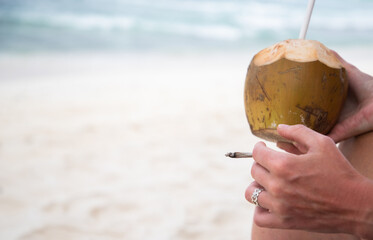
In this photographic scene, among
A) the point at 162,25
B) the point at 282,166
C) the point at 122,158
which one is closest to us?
the point at 282,166

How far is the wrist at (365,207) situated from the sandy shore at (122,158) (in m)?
1.05

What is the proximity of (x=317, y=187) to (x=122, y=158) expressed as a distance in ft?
6.28

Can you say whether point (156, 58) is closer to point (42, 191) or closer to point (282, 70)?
point (42, 191)

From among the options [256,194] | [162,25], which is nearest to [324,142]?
[256,194]

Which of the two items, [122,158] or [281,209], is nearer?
[281,209]

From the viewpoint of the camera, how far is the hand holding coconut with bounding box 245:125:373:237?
61 centimetres

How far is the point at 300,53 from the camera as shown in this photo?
762mm

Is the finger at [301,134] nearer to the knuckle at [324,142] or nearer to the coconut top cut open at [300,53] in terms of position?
the knuckle at [324,142]

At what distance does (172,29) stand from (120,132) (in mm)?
5976

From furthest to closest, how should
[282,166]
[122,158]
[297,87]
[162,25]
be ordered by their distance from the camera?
1. [162,25]
2. [122,158]
3. [297,87]
4. [282,166]

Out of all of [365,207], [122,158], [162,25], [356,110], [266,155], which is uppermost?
[162,25]

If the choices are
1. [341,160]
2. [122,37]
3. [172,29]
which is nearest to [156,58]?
[122,37]

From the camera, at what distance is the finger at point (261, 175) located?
0.65m

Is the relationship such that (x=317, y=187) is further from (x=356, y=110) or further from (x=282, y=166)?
(x=356, y=110)
